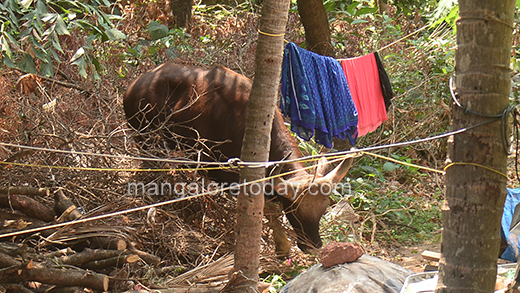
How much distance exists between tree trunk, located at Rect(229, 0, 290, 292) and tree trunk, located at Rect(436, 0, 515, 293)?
1.53 metres

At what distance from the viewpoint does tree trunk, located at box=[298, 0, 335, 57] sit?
7.52 m

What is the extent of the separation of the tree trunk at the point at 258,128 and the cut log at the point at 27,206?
186 cm

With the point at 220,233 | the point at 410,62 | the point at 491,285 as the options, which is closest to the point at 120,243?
the point at 220,233

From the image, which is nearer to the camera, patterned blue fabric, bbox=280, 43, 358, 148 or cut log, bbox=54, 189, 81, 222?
cut log, bbox=54, 189, 81, 222

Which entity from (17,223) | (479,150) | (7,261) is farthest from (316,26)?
(479,150)

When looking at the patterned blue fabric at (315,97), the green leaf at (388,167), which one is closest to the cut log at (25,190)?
the patterned blue fabric at (315,97)

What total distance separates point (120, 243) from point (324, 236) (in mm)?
2540

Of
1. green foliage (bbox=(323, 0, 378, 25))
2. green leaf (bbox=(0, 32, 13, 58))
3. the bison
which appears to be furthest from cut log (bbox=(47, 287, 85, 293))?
green foliage (bbox=(323, 0, 378, 25))

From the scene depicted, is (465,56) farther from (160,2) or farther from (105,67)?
(160,2)

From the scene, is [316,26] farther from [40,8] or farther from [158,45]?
[40,8]

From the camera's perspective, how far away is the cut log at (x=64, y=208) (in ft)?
14.2

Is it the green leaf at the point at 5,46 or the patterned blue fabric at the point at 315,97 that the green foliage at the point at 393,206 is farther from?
the green leaf at the point at 5,46

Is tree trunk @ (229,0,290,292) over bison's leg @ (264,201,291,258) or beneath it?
over

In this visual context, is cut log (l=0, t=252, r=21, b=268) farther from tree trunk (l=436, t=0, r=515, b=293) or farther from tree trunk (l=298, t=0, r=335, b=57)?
tree trunk (l=298, t=0, r=335, b=57)
